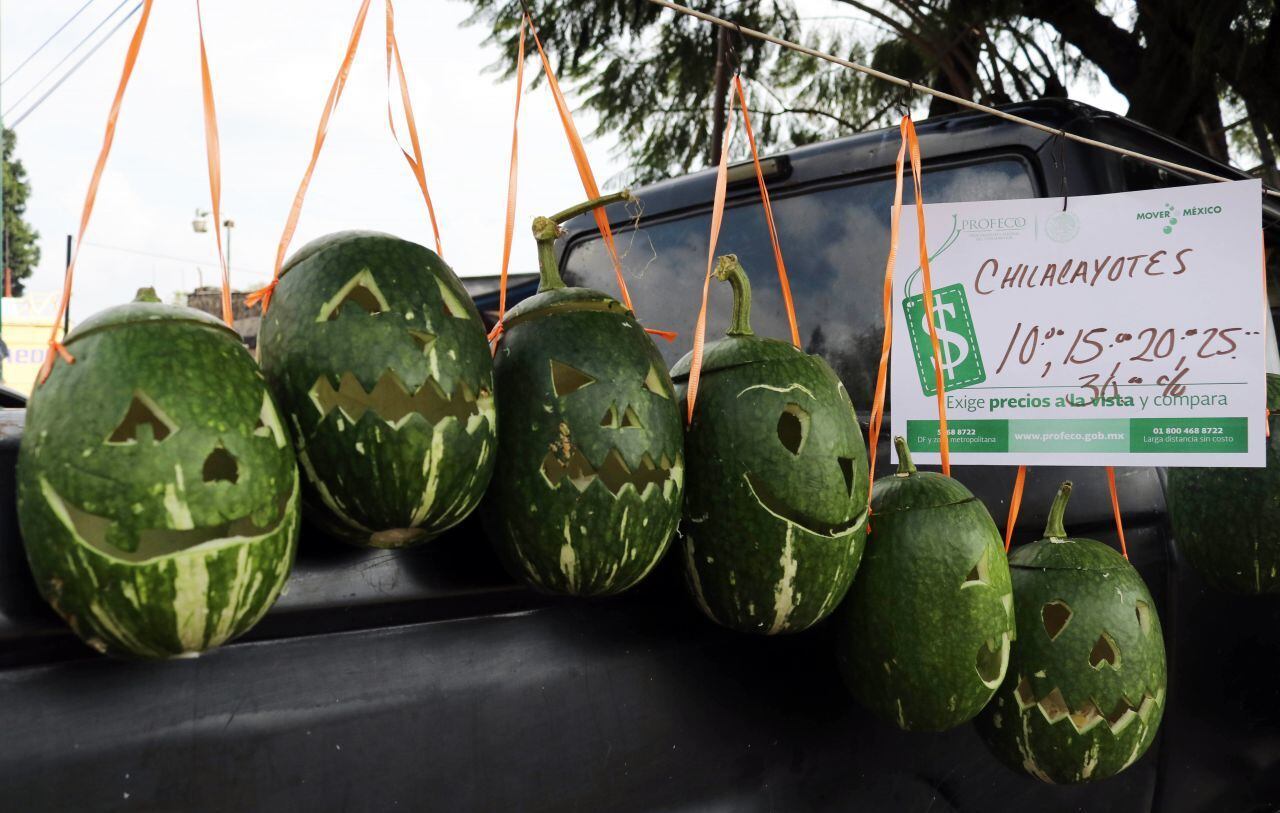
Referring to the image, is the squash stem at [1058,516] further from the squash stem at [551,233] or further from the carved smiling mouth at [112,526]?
the carved smiling mouth at [112,526]

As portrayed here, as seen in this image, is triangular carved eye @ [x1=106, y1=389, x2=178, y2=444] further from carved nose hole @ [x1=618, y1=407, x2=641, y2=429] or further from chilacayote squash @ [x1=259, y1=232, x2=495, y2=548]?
carved nose hole @ [x1=618, y1=407, x2=641, y2=429]

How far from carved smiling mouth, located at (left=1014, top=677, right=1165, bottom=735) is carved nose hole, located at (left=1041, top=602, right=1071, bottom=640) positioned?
0.11 metres

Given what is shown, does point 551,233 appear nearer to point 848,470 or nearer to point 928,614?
point 848,470

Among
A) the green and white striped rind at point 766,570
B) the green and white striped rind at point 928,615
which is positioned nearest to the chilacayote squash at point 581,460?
the green and white striped rind at point 766,570

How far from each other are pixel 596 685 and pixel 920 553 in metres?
0.58

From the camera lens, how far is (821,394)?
1.68 m

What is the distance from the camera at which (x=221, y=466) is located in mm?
1175

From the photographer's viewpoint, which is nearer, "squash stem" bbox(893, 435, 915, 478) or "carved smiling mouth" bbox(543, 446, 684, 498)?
"carved smiling mouth" bbox(543, 446, 684, 498)

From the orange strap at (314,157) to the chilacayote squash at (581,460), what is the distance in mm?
337

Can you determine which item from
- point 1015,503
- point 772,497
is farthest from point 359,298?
point 1015,503

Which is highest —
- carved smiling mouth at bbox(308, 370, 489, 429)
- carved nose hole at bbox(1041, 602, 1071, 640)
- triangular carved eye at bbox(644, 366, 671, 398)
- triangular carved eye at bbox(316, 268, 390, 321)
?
triangular carved eye at bbox(316, 268, 390, 321)

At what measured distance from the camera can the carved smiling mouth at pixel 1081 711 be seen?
1969 millimetres

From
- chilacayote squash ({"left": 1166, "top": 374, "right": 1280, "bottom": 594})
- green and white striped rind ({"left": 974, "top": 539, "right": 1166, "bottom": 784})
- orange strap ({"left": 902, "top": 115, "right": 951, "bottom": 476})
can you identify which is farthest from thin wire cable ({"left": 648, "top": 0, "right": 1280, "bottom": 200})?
green and white striped rind ({"left": 974, "top": 539, "right": 1166, "bottom": 784})

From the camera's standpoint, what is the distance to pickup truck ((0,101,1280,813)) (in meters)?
1.26
